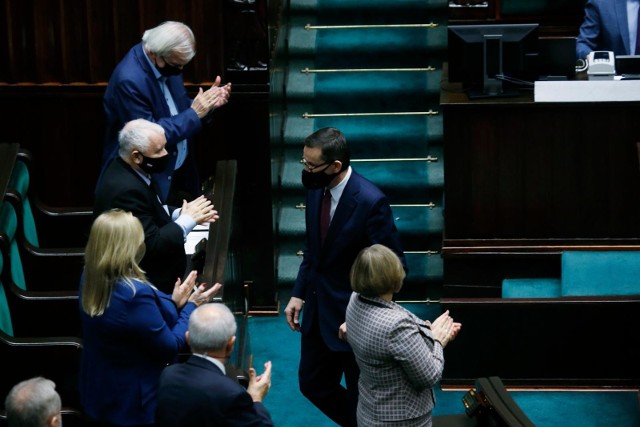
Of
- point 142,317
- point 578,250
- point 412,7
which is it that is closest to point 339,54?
point 412,7

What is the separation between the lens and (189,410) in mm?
3750

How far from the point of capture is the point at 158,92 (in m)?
5.91

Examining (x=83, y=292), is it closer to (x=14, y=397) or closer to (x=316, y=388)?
(x=14, y=397)

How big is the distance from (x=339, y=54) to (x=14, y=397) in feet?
17.3

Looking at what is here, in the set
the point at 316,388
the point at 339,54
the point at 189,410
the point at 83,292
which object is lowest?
the point at 316,388

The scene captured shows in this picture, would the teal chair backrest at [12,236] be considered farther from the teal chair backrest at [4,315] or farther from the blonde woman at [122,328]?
the blonde woman at [122,328]

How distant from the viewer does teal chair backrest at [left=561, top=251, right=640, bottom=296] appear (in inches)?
258

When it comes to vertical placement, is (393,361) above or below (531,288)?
above

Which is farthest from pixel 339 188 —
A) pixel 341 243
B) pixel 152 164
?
pixel 152 164

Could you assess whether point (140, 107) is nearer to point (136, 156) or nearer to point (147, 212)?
point (136, 156)

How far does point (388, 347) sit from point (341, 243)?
3.09 ft

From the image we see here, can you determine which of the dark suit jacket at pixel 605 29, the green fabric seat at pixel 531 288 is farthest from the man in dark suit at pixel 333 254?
the dark suit jacket at pixel 605 29

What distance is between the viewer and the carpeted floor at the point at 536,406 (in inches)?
240

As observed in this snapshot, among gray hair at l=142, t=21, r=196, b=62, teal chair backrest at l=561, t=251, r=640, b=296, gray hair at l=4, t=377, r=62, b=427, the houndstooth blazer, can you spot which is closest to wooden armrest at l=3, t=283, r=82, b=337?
gray hair at l=142, t=21, r=196, b=62
